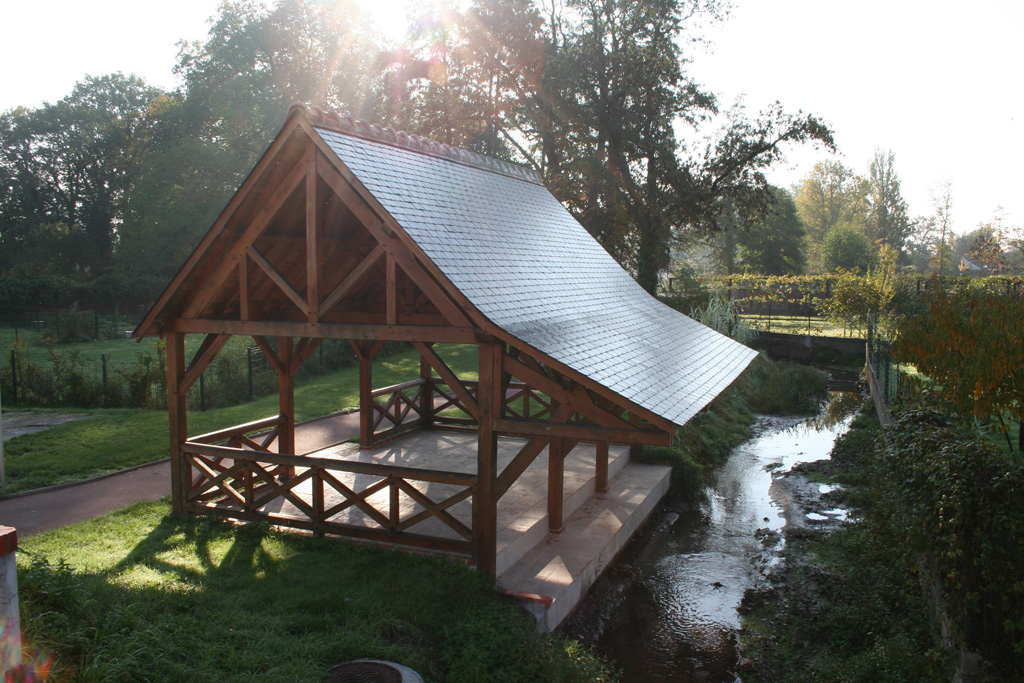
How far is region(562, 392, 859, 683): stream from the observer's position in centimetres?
675

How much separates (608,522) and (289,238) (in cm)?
540

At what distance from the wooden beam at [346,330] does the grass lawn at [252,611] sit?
2258 mm

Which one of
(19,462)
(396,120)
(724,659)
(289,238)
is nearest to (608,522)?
(724,659)

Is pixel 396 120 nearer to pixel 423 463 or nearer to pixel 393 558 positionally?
pixel 423 463

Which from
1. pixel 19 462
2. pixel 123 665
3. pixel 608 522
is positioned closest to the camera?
pixel 123 665

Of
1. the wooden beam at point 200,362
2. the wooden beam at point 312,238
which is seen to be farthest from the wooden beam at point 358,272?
the wooden beam at point 200,362

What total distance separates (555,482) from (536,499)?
96 centimetres

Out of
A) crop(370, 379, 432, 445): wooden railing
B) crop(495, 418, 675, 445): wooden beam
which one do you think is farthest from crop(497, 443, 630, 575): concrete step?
crop(370, 379, 432, 445): wooden railing

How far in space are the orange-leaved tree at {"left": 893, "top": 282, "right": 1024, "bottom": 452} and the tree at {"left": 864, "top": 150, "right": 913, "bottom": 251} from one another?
54.7m

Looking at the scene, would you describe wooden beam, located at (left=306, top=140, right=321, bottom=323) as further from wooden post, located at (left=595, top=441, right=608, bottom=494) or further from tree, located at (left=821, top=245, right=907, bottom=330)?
tree, located at (left=821, top=245, right=907, bottom=330)

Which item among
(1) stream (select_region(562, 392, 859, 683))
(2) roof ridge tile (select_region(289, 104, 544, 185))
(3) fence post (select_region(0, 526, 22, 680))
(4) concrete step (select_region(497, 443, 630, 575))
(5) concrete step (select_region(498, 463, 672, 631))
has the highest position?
(2) roof ridge tile (select_region(289, 104, 544, 185))

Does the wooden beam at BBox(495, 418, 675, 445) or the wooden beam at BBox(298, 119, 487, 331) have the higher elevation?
the wooden beam at BBox(298, 119, 487, 331)

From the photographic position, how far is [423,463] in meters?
10.5

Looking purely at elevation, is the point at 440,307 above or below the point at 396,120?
below
